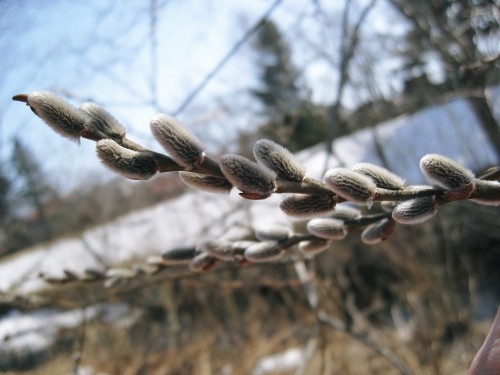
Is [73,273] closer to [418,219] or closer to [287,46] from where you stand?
[418,219]

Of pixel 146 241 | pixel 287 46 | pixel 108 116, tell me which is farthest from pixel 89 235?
pixel 108 116

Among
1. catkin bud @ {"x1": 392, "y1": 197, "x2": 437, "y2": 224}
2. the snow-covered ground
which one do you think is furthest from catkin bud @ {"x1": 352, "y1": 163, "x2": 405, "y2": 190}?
the snow-covered ground

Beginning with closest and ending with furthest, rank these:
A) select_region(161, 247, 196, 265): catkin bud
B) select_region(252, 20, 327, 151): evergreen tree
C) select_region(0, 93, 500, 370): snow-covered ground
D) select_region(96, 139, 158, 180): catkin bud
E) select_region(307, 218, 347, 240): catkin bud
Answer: select_region(96, 139, 158, 180): catkin bud
select_region(307, 218, 347, 240): catkin bud
select_region(161, 247, 196, 265): catkin bud
select_region(252, 20, 327, 151): evergreen tree
select_region(0, 93, 500, 370): snow-covered ground

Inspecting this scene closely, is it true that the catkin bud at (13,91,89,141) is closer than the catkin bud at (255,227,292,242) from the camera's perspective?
Yes

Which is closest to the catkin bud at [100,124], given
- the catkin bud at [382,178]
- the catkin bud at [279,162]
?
the catkin bud at [279,162]

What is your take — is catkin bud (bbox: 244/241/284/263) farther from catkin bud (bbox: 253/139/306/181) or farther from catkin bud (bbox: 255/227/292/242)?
catkin bud (bbox: 253/139/306/181)

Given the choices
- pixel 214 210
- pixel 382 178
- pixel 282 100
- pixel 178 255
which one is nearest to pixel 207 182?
pixel 382 178

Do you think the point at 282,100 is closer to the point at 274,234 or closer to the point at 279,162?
the point at 274,234
